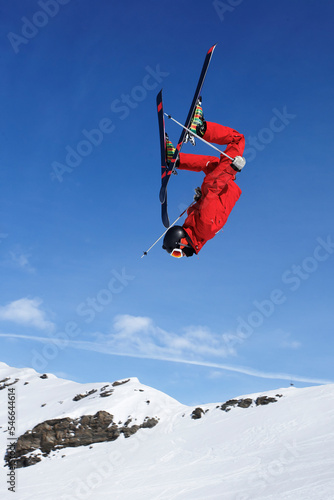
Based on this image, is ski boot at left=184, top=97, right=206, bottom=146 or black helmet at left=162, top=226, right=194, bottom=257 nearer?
ski boot at left=184, top=97, right=206, bottom=146

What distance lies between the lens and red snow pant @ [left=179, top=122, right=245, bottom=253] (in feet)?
22.1

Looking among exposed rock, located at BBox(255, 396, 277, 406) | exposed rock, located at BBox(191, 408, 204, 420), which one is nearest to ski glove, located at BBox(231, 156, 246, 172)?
exposed rock, located at BBox(255, 396, 277, 406)

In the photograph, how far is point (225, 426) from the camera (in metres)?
29.6

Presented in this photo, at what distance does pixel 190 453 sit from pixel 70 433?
1323cm

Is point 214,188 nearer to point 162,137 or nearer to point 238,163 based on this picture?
point 238,163

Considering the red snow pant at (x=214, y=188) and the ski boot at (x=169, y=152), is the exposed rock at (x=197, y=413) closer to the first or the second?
the red snow pant at (x=214, y=188)

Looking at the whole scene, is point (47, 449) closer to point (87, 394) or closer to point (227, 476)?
point (87, 394)

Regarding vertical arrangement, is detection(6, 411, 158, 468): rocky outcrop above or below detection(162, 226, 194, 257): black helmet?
above

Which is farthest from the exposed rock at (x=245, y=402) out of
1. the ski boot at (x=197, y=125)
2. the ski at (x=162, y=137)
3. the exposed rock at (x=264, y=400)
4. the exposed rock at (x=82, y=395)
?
the ski boot at (x=197, y=125)

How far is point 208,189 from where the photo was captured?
678 cm

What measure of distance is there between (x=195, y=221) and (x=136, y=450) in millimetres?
27181

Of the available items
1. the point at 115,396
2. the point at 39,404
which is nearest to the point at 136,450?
the point at 115,396

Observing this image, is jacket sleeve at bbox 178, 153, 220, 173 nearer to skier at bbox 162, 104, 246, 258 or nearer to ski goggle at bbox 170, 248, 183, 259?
skier at bbox 162, 104, 246, 258

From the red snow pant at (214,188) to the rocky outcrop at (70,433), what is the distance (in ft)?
101
